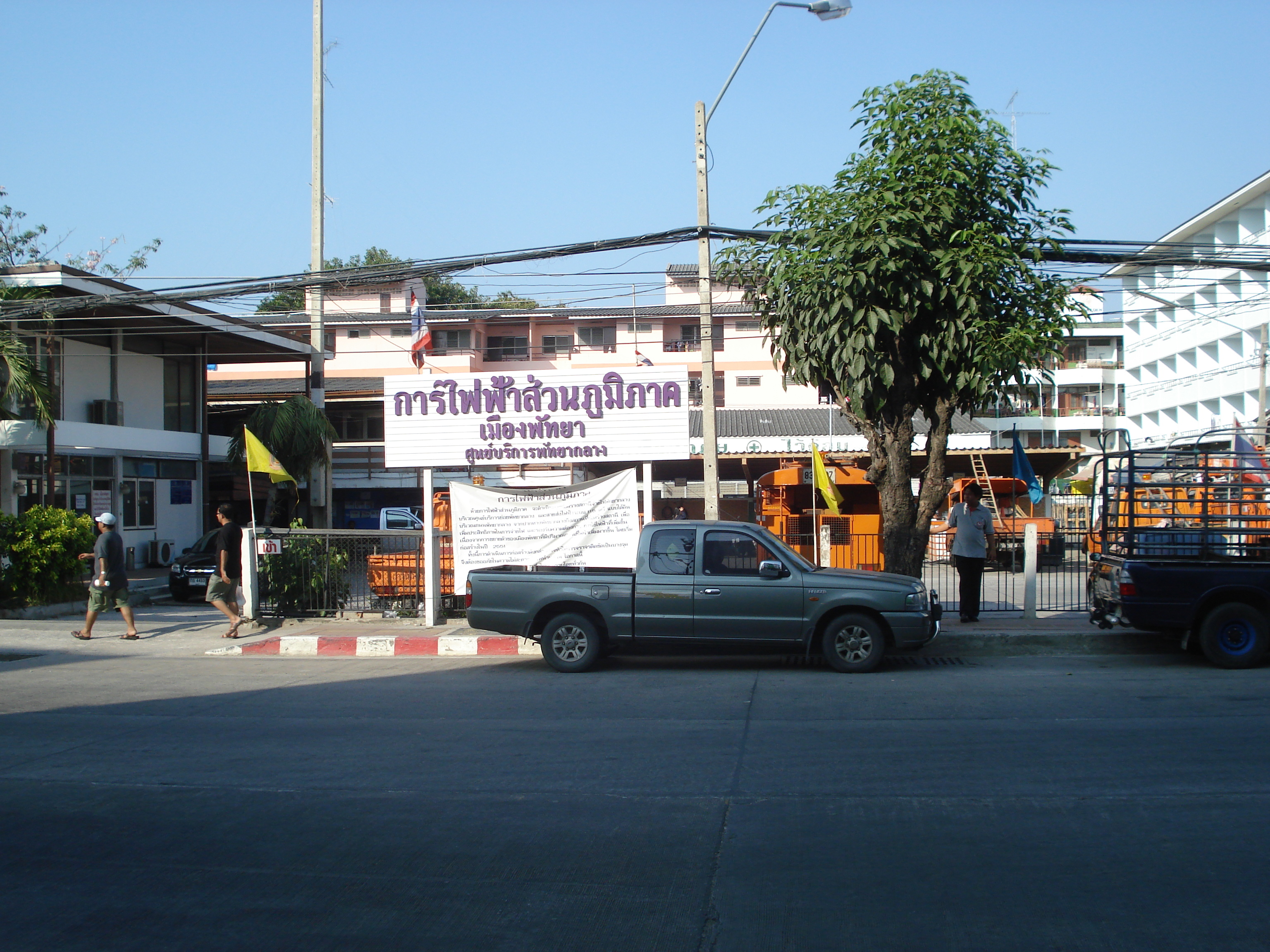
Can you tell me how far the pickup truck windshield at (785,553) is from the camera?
10.7m

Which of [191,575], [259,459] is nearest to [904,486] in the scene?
[259,459]

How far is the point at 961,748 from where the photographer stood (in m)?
7.21

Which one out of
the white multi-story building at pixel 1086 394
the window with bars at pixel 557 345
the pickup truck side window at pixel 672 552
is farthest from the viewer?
the white multi-story building at pixel 1086 394

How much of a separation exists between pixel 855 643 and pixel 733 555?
1603 mm

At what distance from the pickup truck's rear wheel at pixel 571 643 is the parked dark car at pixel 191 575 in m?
10.5

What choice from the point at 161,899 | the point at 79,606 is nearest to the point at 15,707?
the point at 161,899

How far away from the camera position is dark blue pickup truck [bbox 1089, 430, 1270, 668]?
10461 millimetres

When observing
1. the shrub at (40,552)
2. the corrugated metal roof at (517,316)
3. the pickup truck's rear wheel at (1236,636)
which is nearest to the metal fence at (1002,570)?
the pickup truck's rear wheel at (1236,636)

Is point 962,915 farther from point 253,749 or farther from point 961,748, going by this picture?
point 253,749

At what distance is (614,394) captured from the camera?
1371cm

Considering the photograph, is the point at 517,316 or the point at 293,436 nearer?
the point at 293,436

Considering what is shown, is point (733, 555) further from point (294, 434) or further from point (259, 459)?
point (294, 434)

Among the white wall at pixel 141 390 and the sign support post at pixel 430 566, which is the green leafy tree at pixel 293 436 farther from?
the sign support post at pixel 430 566

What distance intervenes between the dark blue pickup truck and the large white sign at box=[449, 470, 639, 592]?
19.0 feet
